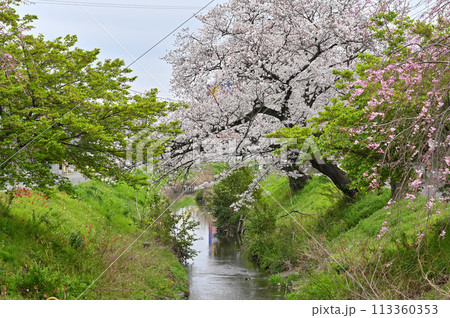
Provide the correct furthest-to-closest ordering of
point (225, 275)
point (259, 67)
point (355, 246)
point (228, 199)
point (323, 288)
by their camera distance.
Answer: point (228, 199) < point (225, 275) < point (259, 67) < point (355, 246) < point (323, 288)

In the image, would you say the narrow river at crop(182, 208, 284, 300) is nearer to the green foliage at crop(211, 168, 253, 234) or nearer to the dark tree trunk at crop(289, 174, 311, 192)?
the green foliage at crop(211, 168, 253, 234)

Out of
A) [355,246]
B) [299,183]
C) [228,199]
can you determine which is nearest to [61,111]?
[355,246]

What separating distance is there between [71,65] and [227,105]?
5.04 m

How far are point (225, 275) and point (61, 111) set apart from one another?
8.81 m

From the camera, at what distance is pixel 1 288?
7.47 metres

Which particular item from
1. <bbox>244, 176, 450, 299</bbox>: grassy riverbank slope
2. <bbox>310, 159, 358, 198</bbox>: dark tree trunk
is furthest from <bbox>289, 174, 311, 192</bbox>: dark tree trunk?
<bbox>310, 159, 358, 198</bbox>: dark tree trunk

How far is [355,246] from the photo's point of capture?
10312 mm

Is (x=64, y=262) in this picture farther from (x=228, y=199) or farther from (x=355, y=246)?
(x=228, y=199)

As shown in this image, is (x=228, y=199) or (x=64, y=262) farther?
(x=228, y=199)

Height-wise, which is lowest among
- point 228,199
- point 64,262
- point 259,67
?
point 64,262

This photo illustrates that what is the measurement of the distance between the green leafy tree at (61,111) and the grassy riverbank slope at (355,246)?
16.3ft

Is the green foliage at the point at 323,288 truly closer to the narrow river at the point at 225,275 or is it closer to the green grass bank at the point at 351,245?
the green grass bank at the point at 351,245

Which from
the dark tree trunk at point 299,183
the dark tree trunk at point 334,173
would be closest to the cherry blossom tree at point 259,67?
the dark tree trunk at point 334,173

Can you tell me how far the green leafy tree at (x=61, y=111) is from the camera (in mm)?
9258
